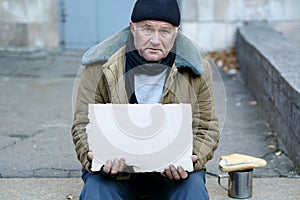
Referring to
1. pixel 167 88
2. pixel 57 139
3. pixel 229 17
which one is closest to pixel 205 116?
pixel 167 88

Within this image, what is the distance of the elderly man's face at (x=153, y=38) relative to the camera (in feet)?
9.96

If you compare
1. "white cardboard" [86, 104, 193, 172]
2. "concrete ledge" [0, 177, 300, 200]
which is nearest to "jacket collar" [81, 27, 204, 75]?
"white cardboard" [86, 104, 193, 172]

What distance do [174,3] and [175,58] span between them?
0.94 ft

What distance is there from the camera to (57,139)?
5020mm

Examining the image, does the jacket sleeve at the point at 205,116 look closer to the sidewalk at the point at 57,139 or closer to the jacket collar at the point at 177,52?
the jacket collar at the point at 177,52

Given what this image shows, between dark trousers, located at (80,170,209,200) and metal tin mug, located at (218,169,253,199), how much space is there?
1.88 feet

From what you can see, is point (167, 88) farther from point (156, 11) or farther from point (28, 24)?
point (28, 24)

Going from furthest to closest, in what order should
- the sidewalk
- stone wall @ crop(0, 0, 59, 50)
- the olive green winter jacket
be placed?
stone wall @ crop(0, 0, 59, 50)
the sidewalk
the olive green winter jacket

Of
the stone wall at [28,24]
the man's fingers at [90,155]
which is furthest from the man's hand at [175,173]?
the stone wall at [28,24]

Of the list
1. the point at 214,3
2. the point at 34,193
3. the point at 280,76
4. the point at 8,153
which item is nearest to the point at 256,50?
the point at 280,76

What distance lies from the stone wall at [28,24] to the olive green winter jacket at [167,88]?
5841 mm

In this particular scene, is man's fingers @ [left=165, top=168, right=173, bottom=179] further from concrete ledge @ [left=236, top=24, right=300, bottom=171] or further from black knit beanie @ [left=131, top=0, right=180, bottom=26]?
concrete ledge @ [left=236, top=24, right=300, bottom=171]

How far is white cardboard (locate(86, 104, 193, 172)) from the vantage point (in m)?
2.90

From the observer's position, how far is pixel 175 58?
124 inches
